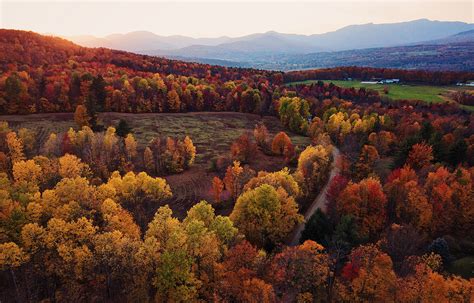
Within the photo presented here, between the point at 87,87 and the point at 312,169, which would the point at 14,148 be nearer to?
the point at 87,87

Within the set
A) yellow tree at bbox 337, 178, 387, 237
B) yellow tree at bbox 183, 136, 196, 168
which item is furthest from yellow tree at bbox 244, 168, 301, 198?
yellow tree at bbox 183, 136, 196, 168

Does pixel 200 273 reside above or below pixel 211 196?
above

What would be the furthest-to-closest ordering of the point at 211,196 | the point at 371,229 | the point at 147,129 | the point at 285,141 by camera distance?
1. the point at 147,129
2. the point at 285,141
3. the point at 211,196
4. the point at 371,229

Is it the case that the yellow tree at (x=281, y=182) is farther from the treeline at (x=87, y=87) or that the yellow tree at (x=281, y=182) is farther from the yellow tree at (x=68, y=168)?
the treeline at (x=87, y=87)

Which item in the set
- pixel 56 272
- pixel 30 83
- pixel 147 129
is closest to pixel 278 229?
pixel 56 272

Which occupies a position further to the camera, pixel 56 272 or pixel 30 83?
pixel 30 83

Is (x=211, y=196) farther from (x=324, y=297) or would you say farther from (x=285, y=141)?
(x=324, y=297)
